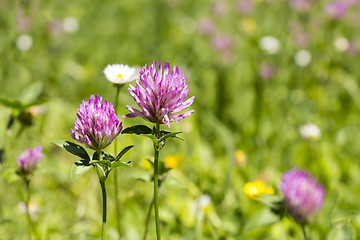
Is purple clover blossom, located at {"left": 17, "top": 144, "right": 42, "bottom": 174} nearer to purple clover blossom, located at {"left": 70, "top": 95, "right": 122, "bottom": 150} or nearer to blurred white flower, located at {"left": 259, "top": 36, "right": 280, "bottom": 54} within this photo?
purple clover blossom, located at {"left": 70, "top": 95, "right": 122, "bottom": 150}

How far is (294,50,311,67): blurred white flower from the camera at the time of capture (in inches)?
97.4

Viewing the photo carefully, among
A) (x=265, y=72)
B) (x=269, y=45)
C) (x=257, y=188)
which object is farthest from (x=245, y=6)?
(x=257, y=188)

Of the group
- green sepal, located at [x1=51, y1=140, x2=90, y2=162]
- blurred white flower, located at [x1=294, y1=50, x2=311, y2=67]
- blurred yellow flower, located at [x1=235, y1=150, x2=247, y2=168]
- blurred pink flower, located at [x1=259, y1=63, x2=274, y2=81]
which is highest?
blurred white flower, located at [x1=294, y1=50, x2=311, y2=67]

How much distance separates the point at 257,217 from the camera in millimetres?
1067

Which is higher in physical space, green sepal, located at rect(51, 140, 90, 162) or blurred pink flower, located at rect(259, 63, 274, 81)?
blurred pink flower, located at rect(259, 63, 274, 81)

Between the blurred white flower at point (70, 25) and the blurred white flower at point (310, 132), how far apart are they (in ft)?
6.75

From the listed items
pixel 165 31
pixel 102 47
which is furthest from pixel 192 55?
pixel 102 47

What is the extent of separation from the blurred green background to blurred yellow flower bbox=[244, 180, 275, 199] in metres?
0.04

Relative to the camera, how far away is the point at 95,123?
72cm

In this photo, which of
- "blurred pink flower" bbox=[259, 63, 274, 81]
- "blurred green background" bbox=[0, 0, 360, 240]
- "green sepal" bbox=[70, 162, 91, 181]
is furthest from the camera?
"blurred pink flower" bbox=[259, 63, 274, 81]

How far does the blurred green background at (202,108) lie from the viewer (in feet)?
4.60

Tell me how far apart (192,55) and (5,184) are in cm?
161

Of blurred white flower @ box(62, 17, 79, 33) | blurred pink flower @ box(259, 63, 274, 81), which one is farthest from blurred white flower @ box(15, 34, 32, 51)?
blurred pink flower @ box(259, 63, 274, 81)

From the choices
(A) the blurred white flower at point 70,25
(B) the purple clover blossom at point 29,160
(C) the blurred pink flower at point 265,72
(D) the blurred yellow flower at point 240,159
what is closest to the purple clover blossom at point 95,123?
(B) the purple clover blossom at point 29,160
